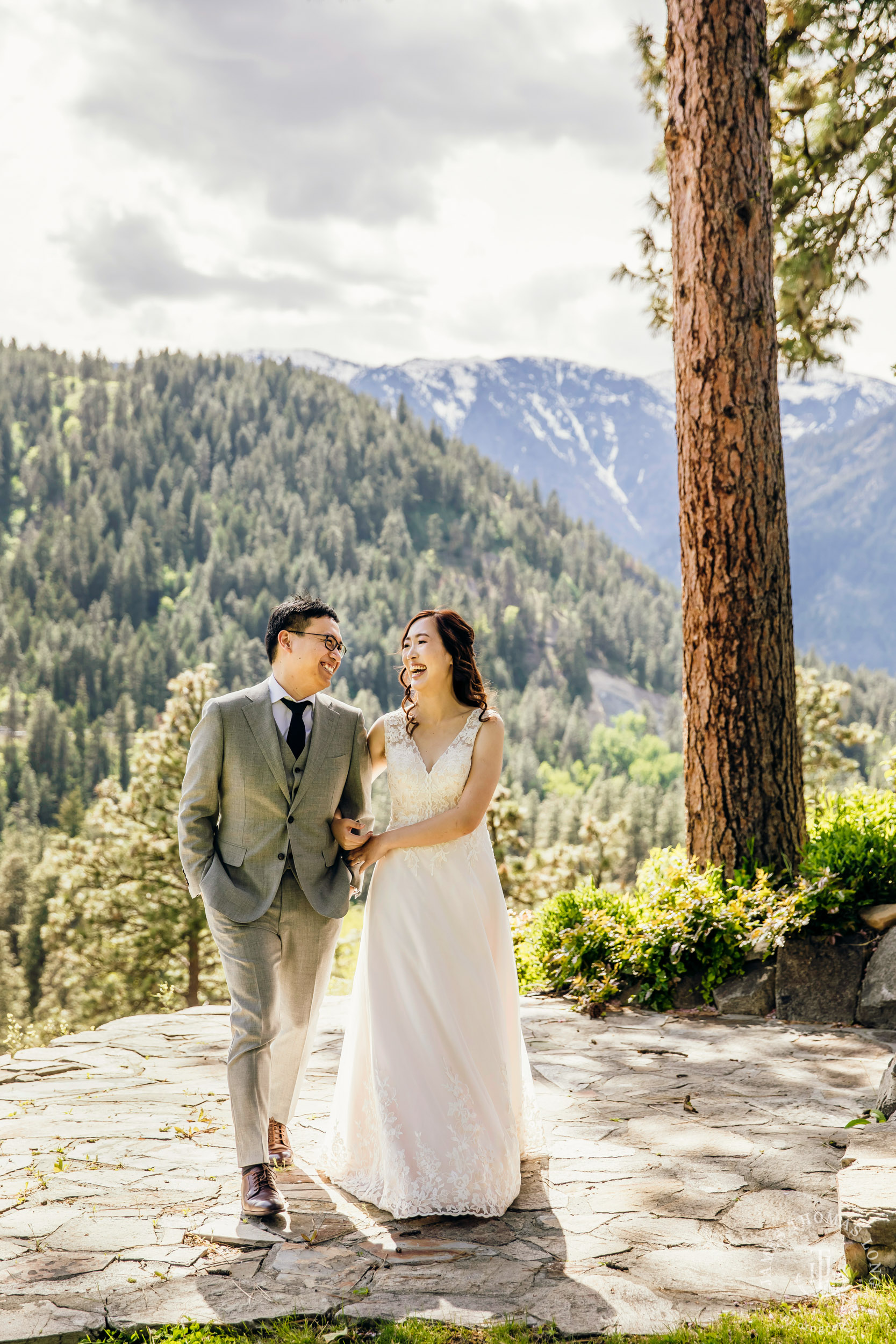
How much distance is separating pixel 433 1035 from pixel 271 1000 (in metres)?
0.57

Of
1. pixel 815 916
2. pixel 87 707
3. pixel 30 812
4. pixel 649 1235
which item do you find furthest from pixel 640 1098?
pixel 87 707

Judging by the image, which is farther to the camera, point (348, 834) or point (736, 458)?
point (736, 458)

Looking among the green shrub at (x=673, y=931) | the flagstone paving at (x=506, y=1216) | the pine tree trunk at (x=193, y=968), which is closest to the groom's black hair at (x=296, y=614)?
the flagstone paving at (x=506, y=1216)

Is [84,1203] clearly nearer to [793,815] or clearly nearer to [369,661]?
[793,815]

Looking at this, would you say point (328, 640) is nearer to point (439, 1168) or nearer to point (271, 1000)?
point (271, 1000)

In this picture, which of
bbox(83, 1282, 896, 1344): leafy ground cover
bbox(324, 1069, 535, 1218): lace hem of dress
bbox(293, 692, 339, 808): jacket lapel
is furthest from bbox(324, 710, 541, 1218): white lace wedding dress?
bbox(83, 1282, 896, 1344): leafy ground cover

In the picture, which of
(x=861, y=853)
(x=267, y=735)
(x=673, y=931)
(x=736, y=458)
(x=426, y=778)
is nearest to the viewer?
(x=267, y=735)

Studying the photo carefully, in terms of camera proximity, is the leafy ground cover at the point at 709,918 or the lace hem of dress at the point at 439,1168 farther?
the leafy ground cover at the point at 709,918

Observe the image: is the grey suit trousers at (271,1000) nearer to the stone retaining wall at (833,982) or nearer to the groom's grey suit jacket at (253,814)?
the groom's grey suit jacket at (253,814)

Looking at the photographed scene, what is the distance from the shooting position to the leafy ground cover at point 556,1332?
2.57 metres

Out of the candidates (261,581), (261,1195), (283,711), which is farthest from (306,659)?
(261,581)

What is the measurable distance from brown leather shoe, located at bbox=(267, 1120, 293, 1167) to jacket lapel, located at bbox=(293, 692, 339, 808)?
1213 mm

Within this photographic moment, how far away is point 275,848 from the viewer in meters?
3.72

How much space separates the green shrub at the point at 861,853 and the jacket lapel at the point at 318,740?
334 cm
